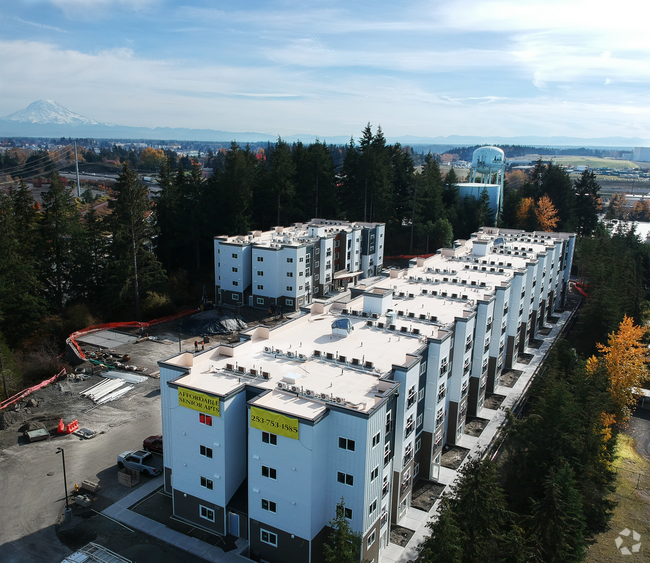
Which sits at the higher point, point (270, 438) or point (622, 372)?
point (270, 438)

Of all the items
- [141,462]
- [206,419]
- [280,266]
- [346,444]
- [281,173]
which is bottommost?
[141,462]

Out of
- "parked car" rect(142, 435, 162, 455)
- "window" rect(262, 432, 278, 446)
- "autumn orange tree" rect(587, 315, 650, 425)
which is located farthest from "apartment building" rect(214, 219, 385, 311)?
"window" rect(262, 432, 278, 446)

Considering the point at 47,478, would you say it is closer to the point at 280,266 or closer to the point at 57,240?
the point at 57,240

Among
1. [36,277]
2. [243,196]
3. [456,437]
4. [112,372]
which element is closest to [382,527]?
[456,437]

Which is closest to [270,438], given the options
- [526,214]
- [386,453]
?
[386,453]

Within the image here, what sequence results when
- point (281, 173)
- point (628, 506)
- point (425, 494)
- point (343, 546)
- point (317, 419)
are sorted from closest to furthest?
point (343, 546)
point (317, 419)
point (425, 494)
point (628, 506)
point (281, 173)

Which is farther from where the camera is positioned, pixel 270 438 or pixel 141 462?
pixel 141 462
